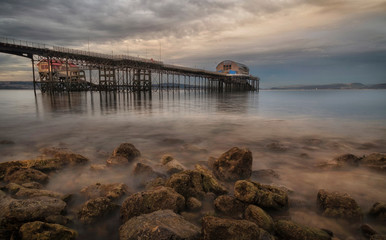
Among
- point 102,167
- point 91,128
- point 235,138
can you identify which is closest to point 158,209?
point 102,167

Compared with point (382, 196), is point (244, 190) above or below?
above

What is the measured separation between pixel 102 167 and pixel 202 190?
280 centimetres

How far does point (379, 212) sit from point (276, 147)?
13.5 ft

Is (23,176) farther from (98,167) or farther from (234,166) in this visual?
(234,166)

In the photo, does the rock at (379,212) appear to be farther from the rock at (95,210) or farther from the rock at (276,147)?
the rock at (95,210)

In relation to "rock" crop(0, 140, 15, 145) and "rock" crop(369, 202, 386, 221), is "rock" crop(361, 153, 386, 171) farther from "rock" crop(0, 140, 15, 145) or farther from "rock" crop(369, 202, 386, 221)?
"rock" crop(0, 140, 15, 145)

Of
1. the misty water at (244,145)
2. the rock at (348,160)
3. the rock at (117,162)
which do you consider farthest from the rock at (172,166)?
the rock at (348,160)

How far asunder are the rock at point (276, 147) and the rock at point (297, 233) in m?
4.47

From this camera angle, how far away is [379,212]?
3.37 metres

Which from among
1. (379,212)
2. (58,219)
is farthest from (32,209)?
(379,212)

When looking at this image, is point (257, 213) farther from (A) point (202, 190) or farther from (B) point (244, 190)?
(A) point (202, 190)

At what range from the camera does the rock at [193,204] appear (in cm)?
354

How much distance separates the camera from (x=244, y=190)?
3.54 m

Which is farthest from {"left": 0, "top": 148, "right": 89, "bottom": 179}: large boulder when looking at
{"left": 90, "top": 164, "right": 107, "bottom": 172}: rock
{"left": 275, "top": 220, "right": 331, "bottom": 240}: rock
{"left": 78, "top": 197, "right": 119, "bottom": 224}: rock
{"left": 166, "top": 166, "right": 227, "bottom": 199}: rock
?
{"left": 275, "top": 220, "right": 331, "bottom": 240}: rock
